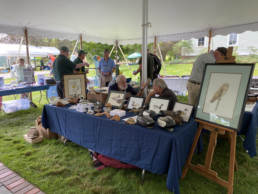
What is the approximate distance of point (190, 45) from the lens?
50.5ft

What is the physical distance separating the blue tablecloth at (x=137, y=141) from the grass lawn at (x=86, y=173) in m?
0.24

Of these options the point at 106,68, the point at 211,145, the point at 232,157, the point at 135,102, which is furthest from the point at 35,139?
the point at 106,68

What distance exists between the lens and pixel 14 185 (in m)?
1.71

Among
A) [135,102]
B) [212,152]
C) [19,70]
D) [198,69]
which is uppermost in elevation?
[198,69]

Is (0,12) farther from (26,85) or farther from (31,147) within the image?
(31,147)

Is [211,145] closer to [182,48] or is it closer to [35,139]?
[35,139]

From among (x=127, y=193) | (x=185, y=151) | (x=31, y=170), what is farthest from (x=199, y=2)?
(x=31, y=170)

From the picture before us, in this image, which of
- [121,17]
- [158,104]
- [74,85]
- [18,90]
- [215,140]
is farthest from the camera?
[121,17]

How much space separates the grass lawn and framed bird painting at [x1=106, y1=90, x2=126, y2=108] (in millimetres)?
749

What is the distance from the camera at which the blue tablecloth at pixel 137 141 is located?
1.35 metres

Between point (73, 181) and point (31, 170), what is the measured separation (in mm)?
584

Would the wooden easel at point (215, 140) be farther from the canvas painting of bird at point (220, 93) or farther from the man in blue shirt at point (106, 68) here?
the man in blue shirt at point (106, 68)

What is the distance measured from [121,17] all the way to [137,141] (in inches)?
135

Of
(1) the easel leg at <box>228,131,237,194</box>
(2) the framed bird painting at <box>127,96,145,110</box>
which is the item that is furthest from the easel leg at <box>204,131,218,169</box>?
(2) the framed bird painting at <box>127,96,145,110</box>
